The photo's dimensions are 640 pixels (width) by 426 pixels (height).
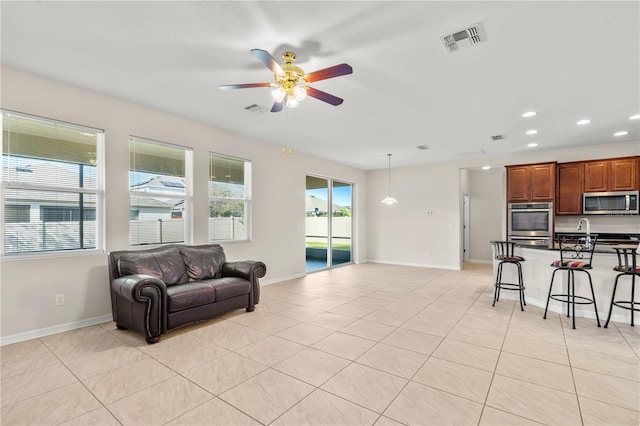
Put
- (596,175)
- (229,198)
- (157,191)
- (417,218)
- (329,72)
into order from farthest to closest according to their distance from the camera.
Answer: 1. (417,218)
2. (596,175)
3. (229,198)
4. (157,191)
5. (329,72)

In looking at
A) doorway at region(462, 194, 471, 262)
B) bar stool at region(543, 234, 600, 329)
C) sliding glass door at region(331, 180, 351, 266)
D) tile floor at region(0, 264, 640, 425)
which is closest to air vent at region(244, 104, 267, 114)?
tile floor at region(0, 264, 640, 425)

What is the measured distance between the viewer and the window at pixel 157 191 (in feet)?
13.7

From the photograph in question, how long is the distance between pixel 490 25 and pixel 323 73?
138 cm

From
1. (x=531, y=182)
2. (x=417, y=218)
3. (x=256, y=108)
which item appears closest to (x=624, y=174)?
(x=531, y=182)

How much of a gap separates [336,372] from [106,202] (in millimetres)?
3431

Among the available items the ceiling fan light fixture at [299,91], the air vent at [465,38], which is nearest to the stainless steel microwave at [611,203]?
the air vent at [465,38]

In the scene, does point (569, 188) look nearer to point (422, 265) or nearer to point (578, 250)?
point (578, 250)

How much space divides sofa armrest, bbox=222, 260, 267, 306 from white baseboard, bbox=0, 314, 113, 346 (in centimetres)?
154

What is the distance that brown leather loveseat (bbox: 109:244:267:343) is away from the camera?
3.14 metres

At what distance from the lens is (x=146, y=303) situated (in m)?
3.11

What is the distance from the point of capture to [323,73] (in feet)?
8.07

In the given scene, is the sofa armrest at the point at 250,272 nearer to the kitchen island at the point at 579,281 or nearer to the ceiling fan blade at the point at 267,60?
the ceiling fan blade at the point at 267,60

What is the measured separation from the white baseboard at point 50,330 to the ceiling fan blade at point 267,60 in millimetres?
3639

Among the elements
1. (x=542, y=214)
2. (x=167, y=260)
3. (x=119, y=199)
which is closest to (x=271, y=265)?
(x=167, y=260)
